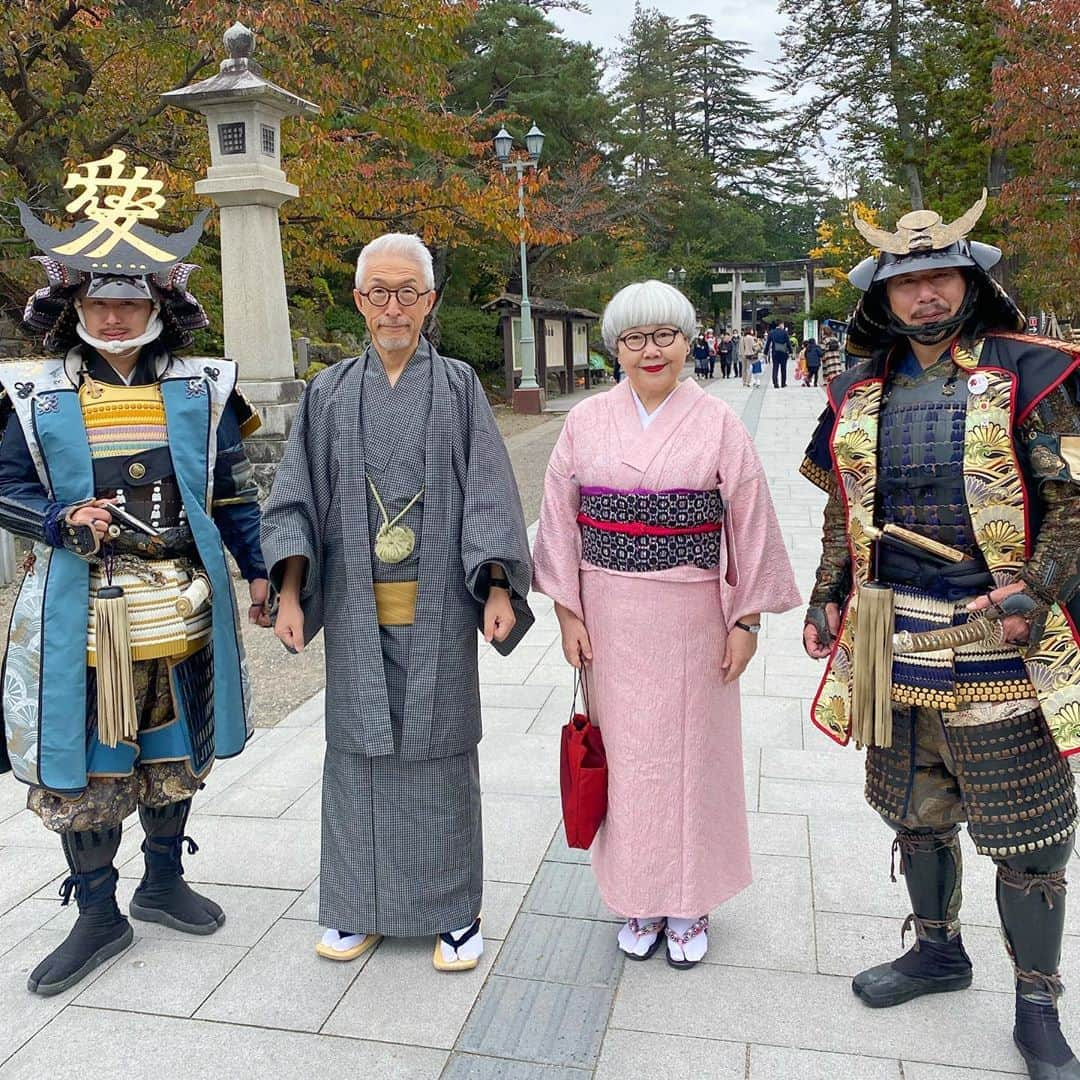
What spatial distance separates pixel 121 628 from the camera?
8.37 feet

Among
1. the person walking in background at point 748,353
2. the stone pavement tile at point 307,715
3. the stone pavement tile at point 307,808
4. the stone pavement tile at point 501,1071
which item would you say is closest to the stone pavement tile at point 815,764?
the stone pavement tile at point 307,808

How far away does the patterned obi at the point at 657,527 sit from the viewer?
2561 millimetres

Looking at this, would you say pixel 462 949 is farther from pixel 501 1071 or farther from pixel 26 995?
pixel 26 995

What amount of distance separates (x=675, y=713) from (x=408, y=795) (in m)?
0.76

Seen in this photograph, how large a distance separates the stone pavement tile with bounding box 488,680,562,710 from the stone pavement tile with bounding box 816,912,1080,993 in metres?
2.10

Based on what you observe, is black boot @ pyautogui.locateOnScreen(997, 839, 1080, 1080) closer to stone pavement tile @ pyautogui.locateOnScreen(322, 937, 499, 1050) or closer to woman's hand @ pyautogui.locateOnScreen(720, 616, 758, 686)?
woman's hand @ pyautogui.locateOnScreen(720, 616, 758, 686)

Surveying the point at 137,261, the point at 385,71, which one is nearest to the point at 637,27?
the point at 385,71

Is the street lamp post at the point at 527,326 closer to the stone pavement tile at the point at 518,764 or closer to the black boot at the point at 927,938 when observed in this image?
the stone pavement tile at the point at 518,764

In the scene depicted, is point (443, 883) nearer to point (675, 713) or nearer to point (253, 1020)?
point (253, 1020)

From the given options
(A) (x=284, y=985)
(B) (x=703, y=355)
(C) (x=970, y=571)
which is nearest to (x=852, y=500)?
(C) (x=970, y=571)

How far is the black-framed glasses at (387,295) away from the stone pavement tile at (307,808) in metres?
1.84

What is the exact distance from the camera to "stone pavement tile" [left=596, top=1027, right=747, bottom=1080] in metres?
2.27

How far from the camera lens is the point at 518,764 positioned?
4.05 meters

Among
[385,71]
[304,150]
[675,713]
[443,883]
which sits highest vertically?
Result: [385,71]
